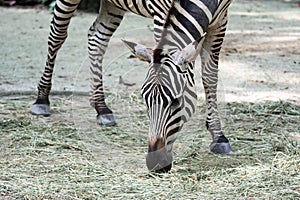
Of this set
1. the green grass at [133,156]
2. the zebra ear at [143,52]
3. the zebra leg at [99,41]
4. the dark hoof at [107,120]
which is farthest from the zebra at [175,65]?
the dark hoof at [107,120]

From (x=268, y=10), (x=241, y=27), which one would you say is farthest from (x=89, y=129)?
(x=268, y=10)

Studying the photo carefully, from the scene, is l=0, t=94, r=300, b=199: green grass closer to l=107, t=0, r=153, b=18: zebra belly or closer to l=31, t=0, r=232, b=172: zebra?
l=31, t=0, r=232, b=172: zebra

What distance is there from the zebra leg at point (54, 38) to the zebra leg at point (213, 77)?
1.94 meters

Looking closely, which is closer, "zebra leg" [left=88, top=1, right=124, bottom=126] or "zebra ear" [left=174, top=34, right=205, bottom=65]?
"zebra ear" [left=174, top=34, right=205, bottom=65]

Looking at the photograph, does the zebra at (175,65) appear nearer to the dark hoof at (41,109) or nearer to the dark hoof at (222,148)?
the dark hoof at (222,148)

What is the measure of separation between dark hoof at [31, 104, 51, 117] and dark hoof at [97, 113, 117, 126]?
0.69m

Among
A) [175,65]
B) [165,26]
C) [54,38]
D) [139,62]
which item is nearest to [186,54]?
[175,65]

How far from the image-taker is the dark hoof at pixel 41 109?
27.5 feet

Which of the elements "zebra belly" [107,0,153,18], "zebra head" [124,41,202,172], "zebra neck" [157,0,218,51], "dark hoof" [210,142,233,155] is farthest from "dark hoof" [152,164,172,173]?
"zebra belly" [107,0,153,18]

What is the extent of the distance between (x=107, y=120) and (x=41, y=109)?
88cm

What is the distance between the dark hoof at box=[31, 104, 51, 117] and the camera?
8387 mm

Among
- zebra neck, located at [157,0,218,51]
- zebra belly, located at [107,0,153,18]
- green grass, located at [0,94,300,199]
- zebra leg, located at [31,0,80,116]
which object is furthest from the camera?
zebra leg, located at [31,0,80,116]

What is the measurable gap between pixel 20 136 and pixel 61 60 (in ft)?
15.1

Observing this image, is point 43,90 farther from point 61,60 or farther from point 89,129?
point 61,60
